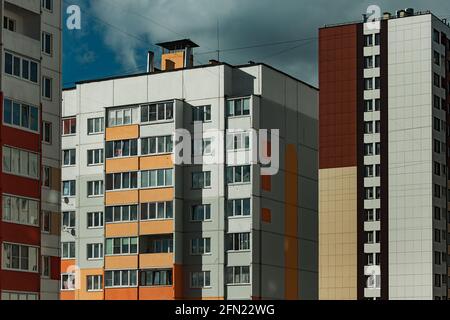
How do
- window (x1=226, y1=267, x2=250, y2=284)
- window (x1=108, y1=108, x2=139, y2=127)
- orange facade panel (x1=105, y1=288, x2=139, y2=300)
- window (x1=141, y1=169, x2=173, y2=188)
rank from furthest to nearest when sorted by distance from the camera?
window (x1=108, y1=108, x2=139, y2=127) → window (x1=141, y1=169, x2=173, y2=188) → orange facade panel (x1=105, y1=288, x2=139, y2=300) → window (x1=226, y1=267, x2=250, y2=284)

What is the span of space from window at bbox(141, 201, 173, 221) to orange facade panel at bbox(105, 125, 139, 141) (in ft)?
25.0

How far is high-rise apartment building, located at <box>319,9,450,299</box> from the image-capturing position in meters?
116

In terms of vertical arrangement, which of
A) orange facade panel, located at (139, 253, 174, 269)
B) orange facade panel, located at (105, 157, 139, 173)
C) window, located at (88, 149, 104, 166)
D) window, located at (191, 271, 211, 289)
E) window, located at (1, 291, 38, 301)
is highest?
window, located at (88, 149, 104, 166)

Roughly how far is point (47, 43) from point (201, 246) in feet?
108

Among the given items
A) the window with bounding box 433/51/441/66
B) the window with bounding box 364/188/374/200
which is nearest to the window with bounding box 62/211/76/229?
the window with bounding box 364/188/374/200

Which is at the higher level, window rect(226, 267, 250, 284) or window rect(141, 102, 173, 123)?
window rect(141, 102, 173, 123)

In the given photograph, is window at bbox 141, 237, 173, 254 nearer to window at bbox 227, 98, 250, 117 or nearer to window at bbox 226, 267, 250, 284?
window at bbox 226, 267, 250, 284

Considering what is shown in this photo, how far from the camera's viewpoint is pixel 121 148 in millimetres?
99875

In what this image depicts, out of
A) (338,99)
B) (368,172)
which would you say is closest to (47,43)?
(338,99)

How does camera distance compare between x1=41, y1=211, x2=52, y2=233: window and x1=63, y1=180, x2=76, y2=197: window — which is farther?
x1=63, y1=180, x2=76, y2=197: window

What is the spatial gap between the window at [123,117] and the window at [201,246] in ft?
46.4

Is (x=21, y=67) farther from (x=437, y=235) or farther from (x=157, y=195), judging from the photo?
(x=437, y=235)
